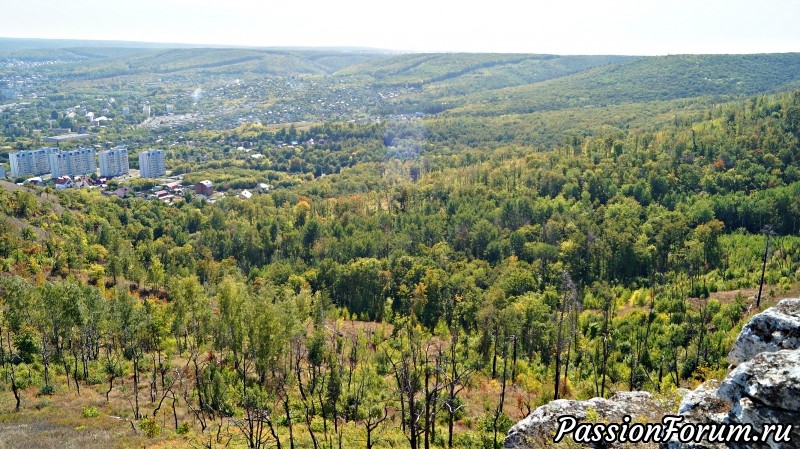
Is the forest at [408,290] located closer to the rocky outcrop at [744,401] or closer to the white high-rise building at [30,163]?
the rocky outcrop at [744,401]

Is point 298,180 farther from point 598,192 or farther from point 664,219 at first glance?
point 664,219

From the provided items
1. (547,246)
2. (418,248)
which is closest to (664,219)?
(547,246)

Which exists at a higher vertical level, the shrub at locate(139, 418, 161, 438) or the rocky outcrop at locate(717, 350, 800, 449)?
the rocky outcrop at locate(717, 350, 800, 449)

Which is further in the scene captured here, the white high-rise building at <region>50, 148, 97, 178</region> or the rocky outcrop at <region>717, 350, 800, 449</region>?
the white high-rise building at <region>50, 148, 97, 178</region>

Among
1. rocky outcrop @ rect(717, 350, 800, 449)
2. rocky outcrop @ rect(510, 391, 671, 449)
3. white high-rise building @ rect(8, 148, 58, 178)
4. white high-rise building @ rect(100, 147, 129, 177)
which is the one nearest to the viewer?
rocky outcrop @ rect(717, 350, 800, 449)

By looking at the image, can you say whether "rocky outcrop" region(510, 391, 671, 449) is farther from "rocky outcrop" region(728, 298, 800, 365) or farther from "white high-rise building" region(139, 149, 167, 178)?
"white high-rise building" region(139, 149, 167, 178)

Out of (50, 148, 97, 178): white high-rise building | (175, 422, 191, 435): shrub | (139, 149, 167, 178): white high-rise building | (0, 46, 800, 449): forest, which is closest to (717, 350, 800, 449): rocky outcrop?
(0, 46, 800, 449): forest
